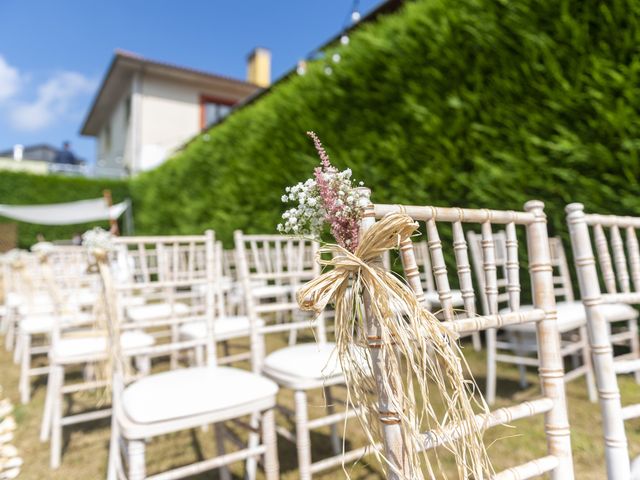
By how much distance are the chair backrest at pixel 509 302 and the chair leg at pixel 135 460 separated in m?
0.89

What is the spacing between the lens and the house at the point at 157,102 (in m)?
13.2

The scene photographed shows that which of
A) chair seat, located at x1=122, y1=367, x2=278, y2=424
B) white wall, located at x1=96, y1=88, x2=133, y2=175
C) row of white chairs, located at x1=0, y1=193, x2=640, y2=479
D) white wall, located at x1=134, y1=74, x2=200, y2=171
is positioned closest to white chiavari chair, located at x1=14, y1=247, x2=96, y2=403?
row of white chairs, located at x1=0, y1=193, x2=640, y2=479

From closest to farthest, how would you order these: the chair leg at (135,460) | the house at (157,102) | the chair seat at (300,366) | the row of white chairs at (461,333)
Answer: the row of white chairs at (461,333), the chair leg at (135,460), the chair seat at (300,366), the house at (157,102)

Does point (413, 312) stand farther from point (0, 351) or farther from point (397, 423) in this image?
point (0, 351)

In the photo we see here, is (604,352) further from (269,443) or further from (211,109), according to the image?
(211,109)

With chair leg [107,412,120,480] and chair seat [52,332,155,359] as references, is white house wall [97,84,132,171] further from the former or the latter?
chair leg [107,412,120,480]

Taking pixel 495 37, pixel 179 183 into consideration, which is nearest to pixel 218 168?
pixel 179 183

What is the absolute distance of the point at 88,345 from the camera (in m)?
2.15

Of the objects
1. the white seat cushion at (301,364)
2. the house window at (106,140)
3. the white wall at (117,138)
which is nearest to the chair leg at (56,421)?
the white seat cushion at (301,364)

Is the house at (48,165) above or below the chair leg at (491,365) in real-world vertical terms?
A: above

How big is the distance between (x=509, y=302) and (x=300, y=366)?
1.00 m

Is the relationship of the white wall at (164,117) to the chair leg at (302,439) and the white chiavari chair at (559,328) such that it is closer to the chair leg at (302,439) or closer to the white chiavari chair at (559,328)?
the white chiavari chair at (559,328)

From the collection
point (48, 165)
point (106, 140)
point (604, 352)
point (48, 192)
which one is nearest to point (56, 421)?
point (604, 352)

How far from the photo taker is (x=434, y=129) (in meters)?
3.67
